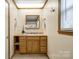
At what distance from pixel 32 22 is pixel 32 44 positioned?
1.53m

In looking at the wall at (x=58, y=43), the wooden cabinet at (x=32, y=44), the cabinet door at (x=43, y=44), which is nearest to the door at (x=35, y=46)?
the wooden cabinet at (x=32, y=44)

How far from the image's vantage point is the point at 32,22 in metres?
7.82

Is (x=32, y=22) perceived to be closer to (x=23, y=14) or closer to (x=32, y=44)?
(x=23, y=14)

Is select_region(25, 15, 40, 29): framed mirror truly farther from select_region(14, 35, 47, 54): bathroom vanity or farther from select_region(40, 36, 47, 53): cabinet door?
select_region(40, 36, 47, 53): cabinet door

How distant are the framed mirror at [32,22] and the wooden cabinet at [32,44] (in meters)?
1.25

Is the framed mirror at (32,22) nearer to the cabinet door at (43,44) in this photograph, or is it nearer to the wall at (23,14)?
the wall at (23,14)

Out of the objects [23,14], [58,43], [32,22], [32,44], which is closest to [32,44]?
[32,44]

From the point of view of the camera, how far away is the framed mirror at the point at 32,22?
7828 mm

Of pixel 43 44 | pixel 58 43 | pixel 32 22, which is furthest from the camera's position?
pixel 32 22

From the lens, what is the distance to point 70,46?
240 centimetres
